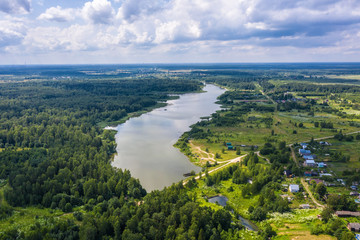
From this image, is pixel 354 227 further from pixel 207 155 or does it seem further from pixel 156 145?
pixel 156 145

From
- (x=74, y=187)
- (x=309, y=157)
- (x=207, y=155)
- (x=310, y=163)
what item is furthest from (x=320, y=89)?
(x=74, y=187)

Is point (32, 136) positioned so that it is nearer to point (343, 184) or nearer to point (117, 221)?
point (117, 221)

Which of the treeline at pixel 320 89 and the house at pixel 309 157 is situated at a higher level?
the treeline at pixel 320 89

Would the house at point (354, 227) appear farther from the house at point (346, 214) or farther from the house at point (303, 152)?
the house at point (303, 152)

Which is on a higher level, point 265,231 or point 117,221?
point 117,221

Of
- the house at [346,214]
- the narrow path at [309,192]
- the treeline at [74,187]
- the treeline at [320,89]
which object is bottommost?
the narrow path at [309,192]

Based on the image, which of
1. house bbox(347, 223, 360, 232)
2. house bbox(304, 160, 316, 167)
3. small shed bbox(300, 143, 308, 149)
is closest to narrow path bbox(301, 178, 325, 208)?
house bbox(347, 223, 360, 232)

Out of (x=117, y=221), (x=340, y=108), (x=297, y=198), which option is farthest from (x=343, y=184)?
(x=340, y=108)

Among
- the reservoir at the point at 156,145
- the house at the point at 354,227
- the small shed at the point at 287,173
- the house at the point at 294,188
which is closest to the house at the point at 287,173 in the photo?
the small shed at the point at 287,173
